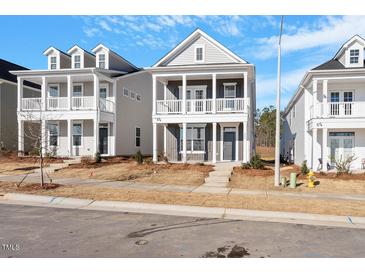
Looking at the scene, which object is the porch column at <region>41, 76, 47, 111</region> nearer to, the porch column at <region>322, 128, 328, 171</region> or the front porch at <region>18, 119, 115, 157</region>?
the front porch at <region>18, 119, 115, 157</region>

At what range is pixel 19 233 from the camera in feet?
22.7

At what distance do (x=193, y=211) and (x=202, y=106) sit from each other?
13.2m

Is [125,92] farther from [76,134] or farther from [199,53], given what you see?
[199,53]

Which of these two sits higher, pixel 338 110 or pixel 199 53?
pixel 199 53

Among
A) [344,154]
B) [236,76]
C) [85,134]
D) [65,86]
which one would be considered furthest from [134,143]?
[344,154]

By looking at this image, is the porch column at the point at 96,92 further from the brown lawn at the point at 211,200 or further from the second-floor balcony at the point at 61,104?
the brown lawn at the point at 211,200

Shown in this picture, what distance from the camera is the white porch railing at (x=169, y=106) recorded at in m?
22.3

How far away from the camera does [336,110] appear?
20.7 metres

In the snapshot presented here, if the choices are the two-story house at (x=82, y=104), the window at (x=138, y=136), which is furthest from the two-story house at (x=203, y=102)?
the window at (x=138, y=136)

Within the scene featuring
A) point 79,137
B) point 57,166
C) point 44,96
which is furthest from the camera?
point 79,137

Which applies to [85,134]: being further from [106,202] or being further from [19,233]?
[19,233]

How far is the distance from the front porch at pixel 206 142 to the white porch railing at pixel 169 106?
1230 mm

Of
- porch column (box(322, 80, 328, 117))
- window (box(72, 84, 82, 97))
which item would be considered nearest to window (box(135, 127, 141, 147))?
window (box(72, 84, 82, 97))

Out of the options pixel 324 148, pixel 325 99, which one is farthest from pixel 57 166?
pixel 325 99
